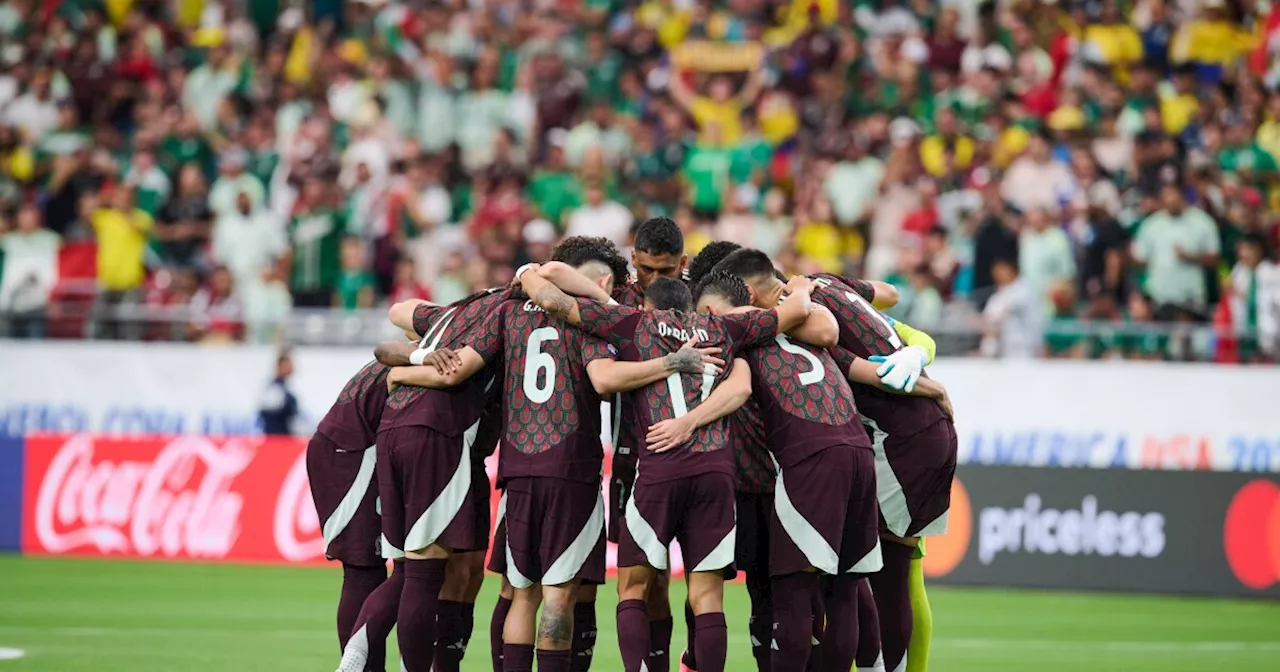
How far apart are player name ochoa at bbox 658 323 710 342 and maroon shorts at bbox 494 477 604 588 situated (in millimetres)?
844

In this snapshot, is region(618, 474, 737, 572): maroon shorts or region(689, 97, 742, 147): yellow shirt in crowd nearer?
region(618, 474, 737, 572): maroon shorts

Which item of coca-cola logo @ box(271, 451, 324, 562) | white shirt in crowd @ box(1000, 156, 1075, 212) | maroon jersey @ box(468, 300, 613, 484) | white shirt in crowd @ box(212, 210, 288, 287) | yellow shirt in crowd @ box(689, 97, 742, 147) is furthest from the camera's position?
yellow shirt in crowd @ box(689, 97, 742, 147)

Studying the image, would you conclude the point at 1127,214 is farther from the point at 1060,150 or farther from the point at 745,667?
the point at 745,667

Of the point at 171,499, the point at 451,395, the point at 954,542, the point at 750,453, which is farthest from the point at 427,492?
the point at 171,499

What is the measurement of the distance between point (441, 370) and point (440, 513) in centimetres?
72

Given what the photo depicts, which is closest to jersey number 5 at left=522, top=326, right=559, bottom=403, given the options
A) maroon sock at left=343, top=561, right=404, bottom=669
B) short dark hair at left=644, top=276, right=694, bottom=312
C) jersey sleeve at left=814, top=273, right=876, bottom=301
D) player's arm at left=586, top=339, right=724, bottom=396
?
player's arm at left=586, top=339, right=724, bottom=396

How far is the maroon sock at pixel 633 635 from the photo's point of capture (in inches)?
349

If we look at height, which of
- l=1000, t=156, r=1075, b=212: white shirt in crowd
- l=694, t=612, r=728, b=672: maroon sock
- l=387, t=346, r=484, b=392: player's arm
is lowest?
l=694, t=612, r=728, b=672: maroon sock

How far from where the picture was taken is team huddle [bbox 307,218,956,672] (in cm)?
899

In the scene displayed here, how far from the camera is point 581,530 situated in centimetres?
916

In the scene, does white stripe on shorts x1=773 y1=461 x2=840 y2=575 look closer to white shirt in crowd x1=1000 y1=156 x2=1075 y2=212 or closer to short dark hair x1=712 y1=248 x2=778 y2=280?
short dark hair x1=712 y1=248 x2=778 y2=280

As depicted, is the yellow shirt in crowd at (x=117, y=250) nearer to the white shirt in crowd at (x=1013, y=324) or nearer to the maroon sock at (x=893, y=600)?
the white shirt in crowd at (x=1013, y=324)

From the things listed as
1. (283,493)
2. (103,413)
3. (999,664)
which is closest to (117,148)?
(103,413)

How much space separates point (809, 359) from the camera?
9.35 meters
